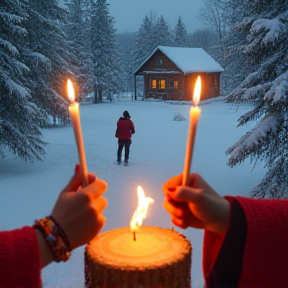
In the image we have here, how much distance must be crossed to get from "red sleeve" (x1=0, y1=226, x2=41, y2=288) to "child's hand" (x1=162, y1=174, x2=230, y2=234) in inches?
17.6

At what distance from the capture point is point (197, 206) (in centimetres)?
118

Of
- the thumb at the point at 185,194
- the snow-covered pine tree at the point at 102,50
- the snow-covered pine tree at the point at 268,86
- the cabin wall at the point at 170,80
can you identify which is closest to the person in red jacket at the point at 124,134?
the snow-covered pine tree at the point at 268,86

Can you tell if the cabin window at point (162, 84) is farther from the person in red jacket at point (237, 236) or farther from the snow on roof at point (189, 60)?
the person in red jacket at point (237, 236)

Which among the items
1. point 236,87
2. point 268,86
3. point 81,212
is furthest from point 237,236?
point 236,87

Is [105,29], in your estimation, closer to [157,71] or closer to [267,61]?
[157,71]

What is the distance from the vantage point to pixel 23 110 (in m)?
11.4

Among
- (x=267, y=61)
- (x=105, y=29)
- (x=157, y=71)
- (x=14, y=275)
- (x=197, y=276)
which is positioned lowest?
(x=197, y=276)

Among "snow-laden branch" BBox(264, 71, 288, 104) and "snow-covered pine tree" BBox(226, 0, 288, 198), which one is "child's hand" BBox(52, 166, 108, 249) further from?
"snow-covered pine tree" BBox(226, 0, 288, 198)

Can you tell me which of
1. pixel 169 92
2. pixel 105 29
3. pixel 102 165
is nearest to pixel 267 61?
pixel 102 165

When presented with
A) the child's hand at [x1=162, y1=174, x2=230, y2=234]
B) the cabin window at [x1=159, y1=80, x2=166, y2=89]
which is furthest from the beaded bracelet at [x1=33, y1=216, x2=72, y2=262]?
the cabin window at [x1=159, y1=80, x2=166, y2=89]

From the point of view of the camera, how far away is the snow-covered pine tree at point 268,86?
283 inches

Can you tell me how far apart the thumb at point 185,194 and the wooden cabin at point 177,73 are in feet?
123

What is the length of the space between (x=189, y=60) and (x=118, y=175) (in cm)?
3131

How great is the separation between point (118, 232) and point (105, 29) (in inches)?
1676
